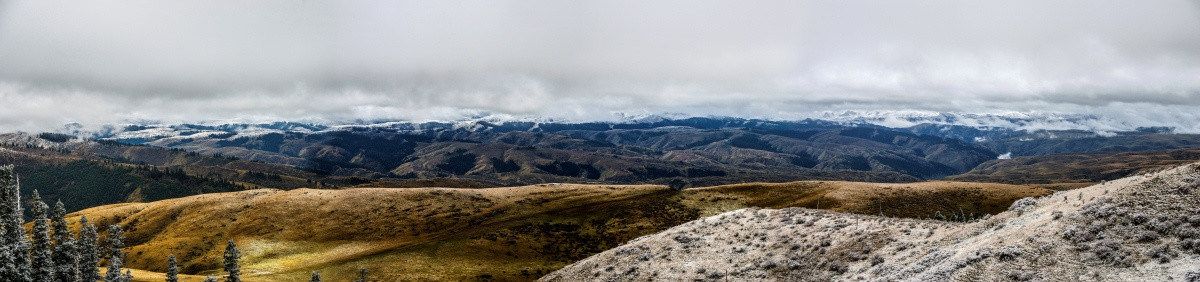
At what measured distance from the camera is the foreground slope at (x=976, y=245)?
27.4 m

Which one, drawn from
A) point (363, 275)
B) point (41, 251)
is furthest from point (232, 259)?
point (363, 275)

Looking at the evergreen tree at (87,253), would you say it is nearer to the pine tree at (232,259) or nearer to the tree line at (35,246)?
the tree line at (35,246)

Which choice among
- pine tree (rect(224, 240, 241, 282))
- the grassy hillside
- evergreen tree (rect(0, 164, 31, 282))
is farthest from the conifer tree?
the grassy hillside

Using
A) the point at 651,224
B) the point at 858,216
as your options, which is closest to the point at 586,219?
the point at 651,224

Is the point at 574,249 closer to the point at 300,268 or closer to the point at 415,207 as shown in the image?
the point at 300,268

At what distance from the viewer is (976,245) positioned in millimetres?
32562

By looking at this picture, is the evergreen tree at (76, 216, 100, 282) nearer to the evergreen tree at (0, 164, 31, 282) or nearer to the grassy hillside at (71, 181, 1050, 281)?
the grassy hillside at (71, 181, 1050, 281)

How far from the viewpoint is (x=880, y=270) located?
3522 centimetres

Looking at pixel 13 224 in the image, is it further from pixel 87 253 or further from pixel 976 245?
pixel 976 245

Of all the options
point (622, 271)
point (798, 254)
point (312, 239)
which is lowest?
point (312, 239)

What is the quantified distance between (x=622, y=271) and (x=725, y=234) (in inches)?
408

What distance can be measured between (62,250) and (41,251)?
19.0 feet

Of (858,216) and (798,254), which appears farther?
(858,216)

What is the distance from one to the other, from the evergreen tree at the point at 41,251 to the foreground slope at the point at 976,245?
46.4m
